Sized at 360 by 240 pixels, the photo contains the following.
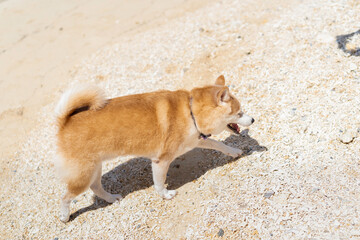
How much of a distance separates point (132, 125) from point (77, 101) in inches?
26.4

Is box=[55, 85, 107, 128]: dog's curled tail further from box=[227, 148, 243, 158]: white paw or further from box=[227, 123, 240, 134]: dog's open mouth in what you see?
box=[227, 148, 243, 158]: white paw

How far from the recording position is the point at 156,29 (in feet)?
22.6

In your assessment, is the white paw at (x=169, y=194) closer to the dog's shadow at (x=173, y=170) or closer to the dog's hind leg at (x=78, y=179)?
the dog's shadow at (x=173, y=170)

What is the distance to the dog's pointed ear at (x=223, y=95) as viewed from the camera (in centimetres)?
326

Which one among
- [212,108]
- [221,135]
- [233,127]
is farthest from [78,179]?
[221,135]

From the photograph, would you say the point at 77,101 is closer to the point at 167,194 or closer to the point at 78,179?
the point at 78,179

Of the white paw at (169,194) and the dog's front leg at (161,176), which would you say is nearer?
the dog's front leg at (161,176)

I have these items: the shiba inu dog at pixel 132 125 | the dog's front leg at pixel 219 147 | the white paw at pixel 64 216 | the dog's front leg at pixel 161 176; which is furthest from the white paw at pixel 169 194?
the white paw at pixel 64 216

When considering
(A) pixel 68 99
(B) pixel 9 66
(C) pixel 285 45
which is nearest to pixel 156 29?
(C) pixel 285 45

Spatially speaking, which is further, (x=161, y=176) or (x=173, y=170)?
(x=173, y=170)

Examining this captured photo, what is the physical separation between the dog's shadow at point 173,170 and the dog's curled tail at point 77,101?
4.51 feet

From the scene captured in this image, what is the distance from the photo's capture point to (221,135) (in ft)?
14.9

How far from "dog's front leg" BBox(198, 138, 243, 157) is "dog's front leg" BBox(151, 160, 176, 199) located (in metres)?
0.54

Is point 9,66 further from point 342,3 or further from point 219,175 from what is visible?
point 342,3
